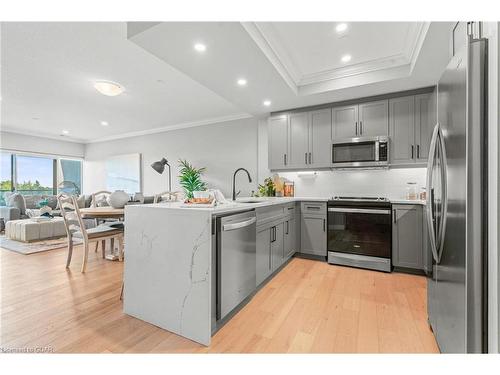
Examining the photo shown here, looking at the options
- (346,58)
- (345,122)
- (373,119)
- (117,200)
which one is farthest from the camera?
(345,122)

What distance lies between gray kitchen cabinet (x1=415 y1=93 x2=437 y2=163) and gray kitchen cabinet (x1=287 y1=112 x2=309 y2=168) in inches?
58.1

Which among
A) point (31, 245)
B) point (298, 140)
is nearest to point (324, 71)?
point (298, 140)

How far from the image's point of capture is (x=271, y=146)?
13.3 feet

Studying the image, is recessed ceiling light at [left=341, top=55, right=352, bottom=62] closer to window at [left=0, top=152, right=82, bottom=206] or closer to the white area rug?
the white area rug

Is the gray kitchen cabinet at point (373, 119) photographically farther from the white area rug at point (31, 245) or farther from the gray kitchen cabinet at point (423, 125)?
the white area rug at point (31, 245)

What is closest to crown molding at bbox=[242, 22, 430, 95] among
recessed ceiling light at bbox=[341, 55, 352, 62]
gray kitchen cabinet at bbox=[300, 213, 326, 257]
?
recessed ceiling light at bbox=[341, 55, 352, 62]

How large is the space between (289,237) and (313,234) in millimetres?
435

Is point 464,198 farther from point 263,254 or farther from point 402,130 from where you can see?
Answer: point 402,130

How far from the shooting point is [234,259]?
1.88 meters

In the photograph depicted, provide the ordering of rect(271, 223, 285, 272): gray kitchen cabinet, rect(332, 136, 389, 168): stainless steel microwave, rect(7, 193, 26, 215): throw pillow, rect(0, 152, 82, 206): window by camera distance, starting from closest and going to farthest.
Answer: rect(271, 223, 285, 272): gray kitchen cabinet, rect(332, 136, 389, 168): stainless steel microwave, rect(7, 193, 26, 215): throw pillow, rect(0, 152, 82, 206): window

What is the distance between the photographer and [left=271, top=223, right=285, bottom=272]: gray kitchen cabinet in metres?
2.70

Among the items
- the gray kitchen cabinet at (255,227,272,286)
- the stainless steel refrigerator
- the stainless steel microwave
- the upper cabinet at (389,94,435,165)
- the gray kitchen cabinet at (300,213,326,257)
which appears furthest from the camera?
the gray kitchen cabinet at (300,213,326,257)

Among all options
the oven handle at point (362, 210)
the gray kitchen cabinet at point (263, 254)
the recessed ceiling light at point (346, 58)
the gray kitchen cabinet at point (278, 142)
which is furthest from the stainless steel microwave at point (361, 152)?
the gray kitchen cabinet at point (263, 254)
